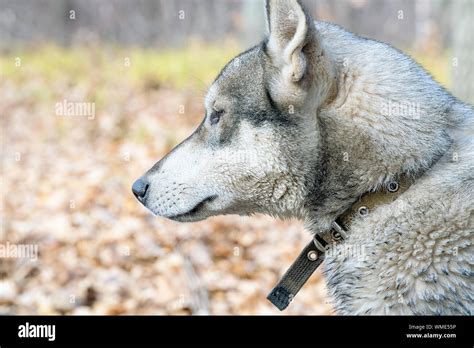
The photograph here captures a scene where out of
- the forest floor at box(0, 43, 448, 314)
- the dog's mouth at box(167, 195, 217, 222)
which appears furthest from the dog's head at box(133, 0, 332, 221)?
the forest floor at box(0, 43, 448, 314)

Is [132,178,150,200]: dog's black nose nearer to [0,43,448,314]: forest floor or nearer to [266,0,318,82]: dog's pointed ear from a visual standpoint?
[0,43,448,314]: forest floor

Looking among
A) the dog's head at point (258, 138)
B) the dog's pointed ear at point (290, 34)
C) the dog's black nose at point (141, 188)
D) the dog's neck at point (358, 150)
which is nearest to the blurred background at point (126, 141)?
the dog's head at point (258, 138)

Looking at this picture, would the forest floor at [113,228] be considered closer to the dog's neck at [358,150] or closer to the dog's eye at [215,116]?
the dog's eye at [215,116]

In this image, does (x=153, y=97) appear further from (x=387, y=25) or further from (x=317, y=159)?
(x=317, y=159)

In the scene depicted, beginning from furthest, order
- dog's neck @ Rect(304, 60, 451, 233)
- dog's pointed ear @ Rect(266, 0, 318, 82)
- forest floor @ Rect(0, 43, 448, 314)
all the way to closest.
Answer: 1. forest floor @ Rect(0, 43, 448, 314)
2. dog's neck @ Rect(304, 60, 451, 233)
3. dog's pointed ear @ Rect(266, 0, 318, 82)

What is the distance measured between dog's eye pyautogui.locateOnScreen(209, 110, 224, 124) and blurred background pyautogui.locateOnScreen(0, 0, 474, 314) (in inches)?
17.3

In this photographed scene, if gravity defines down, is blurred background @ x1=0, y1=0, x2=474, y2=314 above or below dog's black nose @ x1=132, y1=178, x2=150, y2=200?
below

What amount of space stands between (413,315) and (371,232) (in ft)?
1.29

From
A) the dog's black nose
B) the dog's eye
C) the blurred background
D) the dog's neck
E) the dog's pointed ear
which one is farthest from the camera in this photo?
the blurred background

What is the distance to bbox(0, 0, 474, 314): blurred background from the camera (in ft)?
18.0

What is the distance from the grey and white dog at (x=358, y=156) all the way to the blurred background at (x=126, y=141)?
0.74 meters

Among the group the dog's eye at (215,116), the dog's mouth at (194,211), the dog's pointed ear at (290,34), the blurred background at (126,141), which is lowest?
the blurred background at (126,141)

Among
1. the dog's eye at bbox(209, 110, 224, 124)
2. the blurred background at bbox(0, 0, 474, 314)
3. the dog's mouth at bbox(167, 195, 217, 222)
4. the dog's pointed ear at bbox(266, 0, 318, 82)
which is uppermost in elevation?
the dog's pointed ear at bbox(266, 0, 318, 82)

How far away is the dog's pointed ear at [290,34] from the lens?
2.86m
